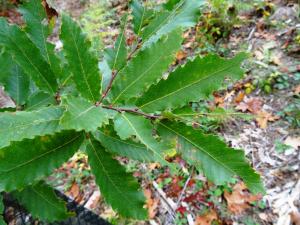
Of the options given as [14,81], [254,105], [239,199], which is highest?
[14,81]

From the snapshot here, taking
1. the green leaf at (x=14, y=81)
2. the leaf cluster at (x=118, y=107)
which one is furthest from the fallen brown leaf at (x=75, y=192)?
the leaf cluster at (x=118, y=107)

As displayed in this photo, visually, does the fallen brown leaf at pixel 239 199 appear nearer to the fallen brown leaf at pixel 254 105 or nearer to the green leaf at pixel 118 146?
the fallen brown leaf at pixel 254 105

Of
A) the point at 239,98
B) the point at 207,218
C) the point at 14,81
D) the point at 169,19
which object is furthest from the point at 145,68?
the point at 239,98

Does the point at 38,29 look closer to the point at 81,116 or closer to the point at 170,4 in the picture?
the point at 170,4

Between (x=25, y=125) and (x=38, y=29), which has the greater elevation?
(x=38, y=29)

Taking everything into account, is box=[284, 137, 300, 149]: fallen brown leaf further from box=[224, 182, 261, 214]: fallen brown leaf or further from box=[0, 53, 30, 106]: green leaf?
box=[0, 53, 30, 106]: green leaf

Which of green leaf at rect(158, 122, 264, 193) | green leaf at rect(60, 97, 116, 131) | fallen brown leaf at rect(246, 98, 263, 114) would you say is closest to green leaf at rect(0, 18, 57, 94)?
green leaf at rect(60, 97, 116, 131)

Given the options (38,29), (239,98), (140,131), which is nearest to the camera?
(140,131)
